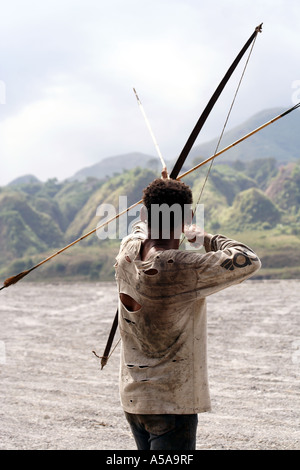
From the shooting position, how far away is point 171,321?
2287 millimetres

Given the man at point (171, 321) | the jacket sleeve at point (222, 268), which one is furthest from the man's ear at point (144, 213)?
the jacket sleeve at point (222, 268)

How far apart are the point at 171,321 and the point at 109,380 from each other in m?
4.32

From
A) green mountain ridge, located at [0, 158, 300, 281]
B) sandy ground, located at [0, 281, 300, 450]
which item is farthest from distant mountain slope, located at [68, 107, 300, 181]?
sandy ground, located at [0, 281, 300, 450]

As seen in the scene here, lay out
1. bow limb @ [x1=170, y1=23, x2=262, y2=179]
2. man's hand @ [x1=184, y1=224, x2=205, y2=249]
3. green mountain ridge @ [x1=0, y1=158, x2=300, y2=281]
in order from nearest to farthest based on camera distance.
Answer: man's hand @ [x1=184, y1=224, x2=205, y2=249] < bow limb @ [x1=170, y1=23, x2=262, y2=179] < green mountain ridge @ [x1=0, y1=158, x2=300, y2=281]

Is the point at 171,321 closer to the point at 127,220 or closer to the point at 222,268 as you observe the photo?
the point at 222,268

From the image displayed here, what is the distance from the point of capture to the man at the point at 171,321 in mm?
2227

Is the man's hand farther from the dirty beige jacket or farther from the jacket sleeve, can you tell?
the jacket sleeve

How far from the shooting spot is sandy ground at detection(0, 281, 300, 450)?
4.60 m

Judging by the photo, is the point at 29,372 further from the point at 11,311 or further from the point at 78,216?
the point at 78,216

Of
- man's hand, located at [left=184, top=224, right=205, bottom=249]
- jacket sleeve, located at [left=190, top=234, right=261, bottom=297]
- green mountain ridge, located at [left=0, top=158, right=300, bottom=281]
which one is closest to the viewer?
jacket sleeve, located at [left=190, top=234, right=261, bottom=297]

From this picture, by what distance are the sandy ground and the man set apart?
2164 mm

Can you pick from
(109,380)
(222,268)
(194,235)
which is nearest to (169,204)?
(194,235)
